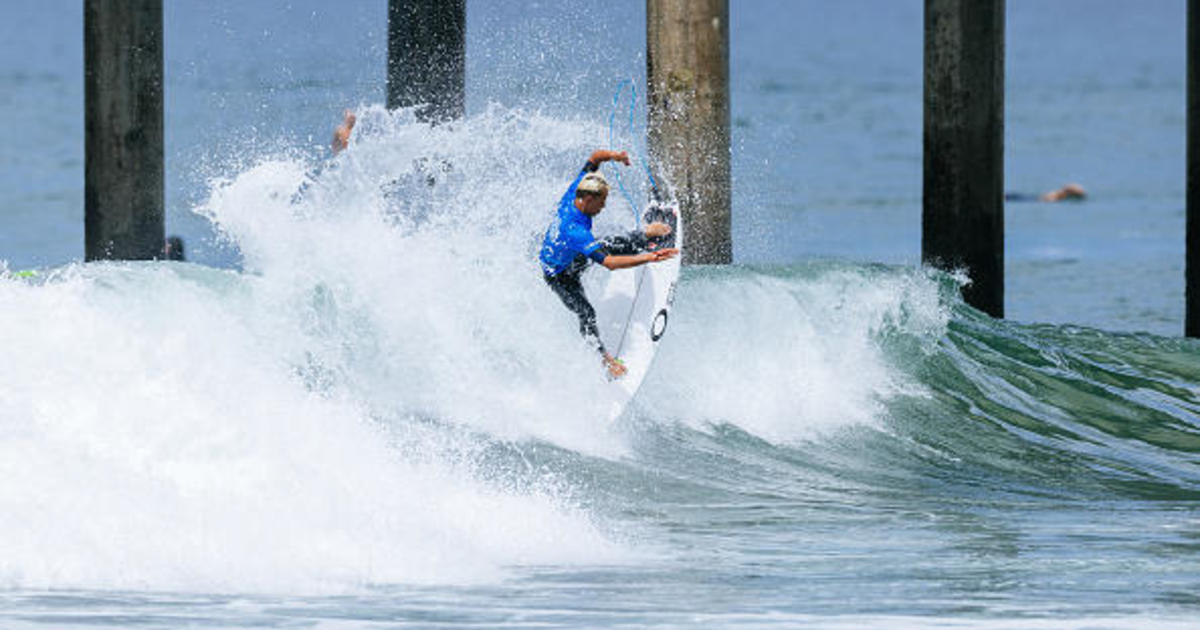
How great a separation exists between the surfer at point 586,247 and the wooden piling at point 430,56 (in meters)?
3.48

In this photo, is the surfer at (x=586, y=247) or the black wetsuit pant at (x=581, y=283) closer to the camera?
the surfer at (x=586, y=247)

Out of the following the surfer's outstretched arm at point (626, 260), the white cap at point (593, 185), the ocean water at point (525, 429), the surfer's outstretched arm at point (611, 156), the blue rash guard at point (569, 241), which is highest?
the surfer's outstretched arm at point (611, 156)

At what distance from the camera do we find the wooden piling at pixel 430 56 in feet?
49.7

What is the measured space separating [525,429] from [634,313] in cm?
85

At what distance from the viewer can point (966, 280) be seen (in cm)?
1424

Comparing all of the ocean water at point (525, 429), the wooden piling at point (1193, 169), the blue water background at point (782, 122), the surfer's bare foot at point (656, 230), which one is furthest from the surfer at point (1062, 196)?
the surfer's bare foot at point (656, 230)

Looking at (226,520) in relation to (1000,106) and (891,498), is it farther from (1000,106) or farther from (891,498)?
(1000,106)

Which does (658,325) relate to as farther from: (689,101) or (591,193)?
(689,101)

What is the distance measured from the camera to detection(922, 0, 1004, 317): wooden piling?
13.6 metres

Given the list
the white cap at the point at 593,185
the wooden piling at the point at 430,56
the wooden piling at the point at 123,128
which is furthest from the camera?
the wooden piling at the point at 430,56

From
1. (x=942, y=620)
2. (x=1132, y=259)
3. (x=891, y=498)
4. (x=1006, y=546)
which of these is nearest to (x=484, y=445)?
(x=891, y=498)

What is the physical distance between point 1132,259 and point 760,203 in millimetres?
13846

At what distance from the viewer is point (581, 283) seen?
468 inches

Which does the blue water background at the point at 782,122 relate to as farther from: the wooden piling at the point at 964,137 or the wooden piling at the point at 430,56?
the wooden piling at the point at 964,137
